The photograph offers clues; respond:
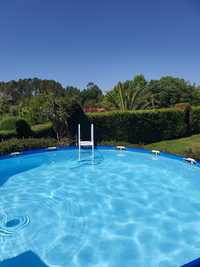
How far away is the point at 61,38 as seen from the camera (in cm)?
2106

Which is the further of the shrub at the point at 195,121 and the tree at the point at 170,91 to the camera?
the tree at the point at 170,91

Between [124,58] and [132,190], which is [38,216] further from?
[124,58]

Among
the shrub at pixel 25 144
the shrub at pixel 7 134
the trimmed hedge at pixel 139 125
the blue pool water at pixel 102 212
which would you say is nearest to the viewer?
the blue pool water at pixel 102 212

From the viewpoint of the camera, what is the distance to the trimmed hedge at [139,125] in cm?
1600

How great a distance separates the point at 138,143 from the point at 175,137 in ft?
10.1

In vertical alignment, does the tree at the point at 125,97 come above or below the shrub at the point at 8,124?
above

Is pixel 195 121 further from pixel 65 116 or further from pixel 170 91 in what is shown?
pixel 170 91

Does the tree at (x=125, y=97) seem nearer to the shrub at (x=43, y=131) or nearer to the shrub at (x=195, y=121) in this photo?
the shrub at (x=195, y=121)

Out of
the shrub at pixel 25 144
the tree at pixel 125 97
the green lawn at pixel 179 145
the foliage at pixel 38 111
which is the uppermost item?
the tree at pixel 125 97

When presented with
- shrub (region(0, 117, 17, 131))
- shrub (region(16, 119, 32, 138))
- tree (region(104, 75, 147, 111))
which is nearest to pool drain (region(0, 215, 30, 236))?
shrub (region(16, 119, 32, 138))

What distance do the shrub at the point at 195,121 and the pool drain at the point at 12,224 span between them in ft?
49.5

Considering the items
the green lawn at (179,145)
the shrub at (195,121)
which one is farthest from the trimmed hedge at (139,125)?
the shrub at (195,121)

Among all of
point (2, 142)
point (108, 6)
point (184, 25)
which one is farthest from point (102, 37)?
point (2, 142)

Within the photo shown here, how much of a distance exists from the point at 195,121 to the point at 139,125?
511 centimetres
